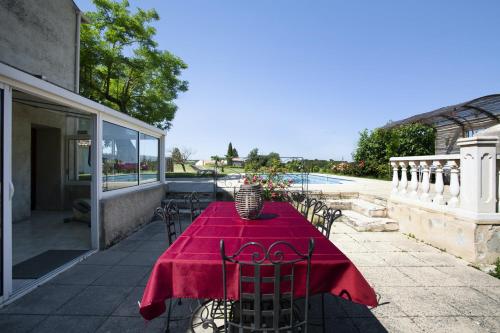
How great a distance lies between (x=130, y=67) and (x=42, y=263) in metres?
12.9

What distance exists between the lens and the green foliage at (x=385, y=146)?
13.2 m

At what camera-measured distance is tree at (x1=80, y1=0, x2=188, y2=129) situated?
14102mm

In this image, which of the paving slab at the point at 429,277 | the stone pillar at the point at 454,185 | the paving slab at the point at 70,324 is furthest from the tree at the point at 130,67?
the paving slab at the point at 429,277

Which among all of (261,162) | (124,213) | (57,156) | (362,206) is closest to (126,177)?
(124,213)

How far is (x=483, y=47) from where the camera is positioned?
9.92 meters

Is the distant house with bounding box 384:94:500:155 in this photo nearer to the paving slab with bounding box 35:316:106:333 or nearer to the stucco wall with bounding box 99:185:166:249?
the stucco wall with bounding box 99:185:166:249

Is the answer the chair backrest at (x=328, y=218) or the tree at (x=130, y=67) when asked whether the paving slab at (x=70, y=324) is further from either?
the tree at (x=130, y=67)

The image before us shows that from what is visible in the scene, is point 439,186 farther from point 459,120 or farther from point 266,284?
point 459,120

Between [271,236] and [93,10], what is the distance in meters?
17.6

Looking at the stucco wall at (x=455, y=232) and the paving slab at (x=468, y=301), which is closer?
the paving slab at (x=468, y=301)

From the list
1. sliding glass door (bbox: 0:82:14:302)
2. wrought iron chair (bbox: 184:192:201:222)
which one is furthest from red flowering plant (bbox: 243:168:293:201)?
sliding glass door (bbox: 0:82:14:302)

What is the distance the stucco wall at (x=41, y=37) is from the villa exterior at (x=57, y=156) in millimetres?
24

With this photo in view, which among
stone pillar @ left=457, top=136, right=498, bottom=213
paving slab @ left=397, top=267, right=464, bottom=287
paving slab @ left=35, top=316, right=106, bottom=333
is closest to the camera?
paving slab @ left=35, top=316, right=106, bottom=333

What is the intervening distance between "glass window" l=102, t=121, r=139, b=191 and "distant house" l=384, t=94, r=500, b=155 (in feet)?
35.1
